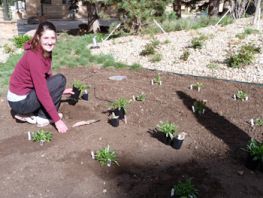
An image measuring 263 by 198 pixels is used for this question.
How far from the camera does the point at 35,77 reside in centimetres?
387

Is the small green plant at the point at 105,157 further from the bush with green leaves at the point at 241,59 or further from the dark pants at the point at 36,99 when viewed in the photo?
the bush with green leaves at the point at 241,59

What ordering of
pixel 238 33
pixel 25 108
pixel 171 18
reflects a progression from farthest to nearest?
pixel 171 18
pixel 238 33
pixel 25 108

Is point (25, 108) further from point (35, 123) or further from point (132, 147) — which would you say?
point (132, 147)

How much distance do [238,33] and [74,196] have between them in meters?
7.16

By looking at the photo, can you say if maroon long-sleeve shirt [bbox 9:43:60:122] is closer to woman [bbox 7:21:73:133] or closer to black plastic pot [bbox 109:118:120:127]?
woman [bbox 7:21:73:133]

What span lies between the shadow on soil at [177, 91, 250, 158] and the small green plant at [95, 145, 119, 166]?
123 centimetres

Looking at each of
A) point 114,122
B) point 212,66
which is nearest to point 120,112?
point 114,122

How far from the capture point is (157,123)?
14.6 ft

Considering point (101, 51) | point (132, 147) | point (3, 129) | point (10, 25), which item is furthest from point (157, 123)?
point (10, 25)

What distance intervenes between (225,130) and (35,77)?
230 cm

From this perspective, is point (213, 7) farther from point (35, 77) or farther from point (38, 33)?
point (35, 77)

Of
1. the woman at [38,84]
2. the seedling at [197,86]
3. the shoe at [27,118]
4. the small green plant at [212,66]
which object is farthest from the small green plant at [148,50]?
the shoe at [27,118]

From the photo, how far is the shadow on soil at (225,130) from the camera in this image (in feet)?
12.5

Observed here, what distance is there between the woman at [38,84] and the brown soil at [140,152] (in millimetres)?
183
